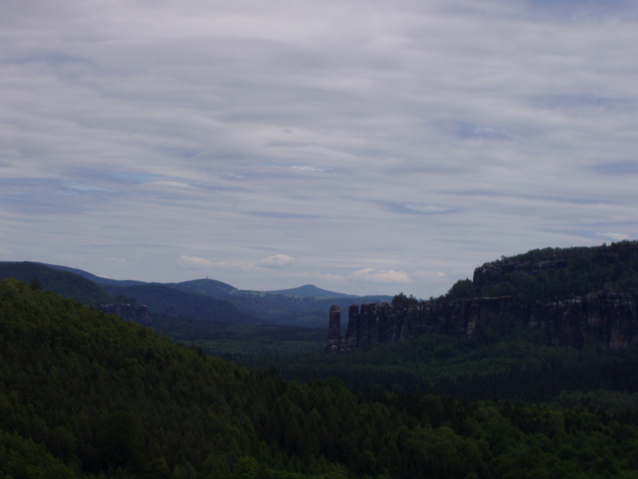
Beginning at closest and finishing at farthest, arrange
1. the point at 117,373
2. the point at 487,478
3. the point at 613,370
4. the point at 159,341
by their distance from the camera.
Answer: the point at 487,478, the point at 117,373, the point at 159,341, the point at 613,370

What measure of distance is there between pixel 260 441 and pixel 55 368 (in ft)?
111

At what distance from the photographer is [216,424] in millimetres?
106750

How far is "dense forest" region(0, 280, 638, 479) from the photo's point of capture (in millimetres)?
92750

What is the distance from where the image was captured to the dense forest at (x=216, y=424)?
92.8m

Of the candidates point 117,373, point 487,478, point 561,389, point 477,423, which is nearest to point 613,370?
point 561,389

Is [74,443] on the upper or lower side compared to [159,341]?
lower

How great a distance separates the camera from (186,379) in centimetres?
12256

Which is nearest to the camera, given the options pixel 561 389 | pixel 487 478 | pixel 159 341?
pixel 487 478

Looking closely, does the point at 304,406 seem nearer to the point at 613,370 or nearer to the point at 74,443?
the point at 74,443

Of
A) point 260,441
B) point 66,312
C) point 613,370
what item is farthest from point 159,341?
point 613,370

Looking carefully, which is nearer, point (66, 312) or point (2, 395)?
point (2, 395)

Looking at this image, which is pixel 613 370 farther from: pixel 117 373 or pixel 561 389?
pixel 117 373

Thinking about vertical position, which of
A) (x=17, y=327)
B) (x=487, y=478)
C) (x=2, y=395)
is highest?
(x=17, y=327)

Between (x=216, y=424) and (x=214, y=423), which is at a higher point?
(x=214, y=423)
